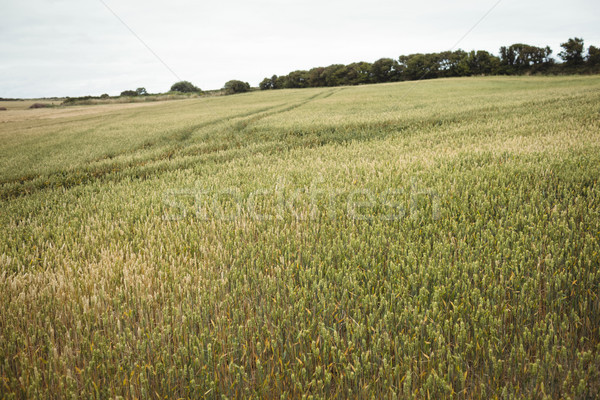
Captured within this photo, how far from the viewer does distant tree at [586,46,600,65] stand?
60.9 m

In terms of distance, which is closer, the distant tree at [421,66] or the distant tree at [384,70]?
the distant tree at [421,66]

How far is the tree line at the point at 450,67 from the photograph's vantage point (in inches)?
2633

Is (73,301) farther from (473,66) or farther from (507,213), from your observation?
(473,66)

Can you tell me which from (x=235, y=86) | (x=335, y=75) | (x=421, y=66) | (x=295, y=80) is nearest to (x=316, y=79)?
(x=335, y=75)

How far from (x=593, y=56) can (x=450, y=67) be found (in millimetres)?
27556

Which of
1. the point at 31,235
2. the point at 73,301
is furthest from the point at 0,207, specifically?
the point at 73,301

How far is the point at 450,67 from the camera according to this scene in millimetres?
79312

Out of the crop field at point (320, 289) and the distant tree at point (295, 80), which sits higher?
the distant tree at point (295, 80)

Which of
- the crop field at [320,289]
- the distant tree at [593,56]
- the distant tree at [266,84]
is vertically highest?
the distant tree at [266,84]

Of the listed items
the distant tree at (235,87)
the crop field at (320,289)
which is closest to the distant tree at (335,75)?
the distant tree at (235,87)

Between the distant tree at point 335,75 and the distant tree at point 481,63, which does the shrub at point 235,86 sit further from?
the distant tree at point 481,63

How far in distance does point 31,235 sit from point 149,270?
7.60 ft

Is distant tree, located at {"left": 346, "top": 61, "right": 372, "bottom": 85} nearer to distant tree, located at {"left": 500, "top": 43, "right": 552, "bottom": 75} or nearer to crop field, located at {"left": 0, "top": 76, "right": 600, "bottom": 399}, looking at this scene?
distant tree, located at {"left": 500, "top": 43, "right": 552, "bottom": 75}

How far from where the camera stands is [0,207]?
5.78 metres
